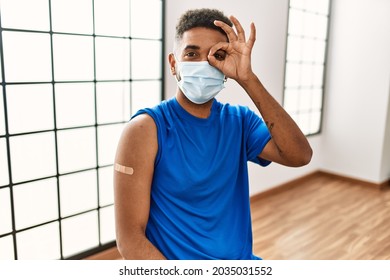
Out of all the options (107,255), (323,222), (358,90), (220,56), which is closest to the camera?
(220,56)

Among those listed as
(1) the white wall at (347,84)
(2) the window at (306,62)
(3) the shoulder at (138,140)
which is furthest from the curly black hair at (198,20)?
(2) the window at (306,62)

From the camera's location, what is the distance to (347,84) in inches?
154

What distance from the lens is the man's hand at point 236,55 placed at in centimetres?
102

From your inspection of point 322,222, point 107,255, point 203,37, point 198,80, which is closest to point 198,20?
point 203,37

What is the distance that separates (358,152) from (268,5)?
5.92 feet

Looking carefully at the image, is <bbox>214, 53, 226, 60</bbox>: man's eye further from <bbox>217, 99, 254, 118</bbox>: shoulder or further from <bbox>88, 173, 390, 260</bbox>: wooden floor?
<bbox>88, 173, 390, 260</bbox>: wooden floor

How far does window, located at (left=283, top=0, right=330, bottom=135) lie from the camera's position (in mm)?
3609

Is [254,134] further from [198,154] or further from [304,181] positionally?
[304,181]

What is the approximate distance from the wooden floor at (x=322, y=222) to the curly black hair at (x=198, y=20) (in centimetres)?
165

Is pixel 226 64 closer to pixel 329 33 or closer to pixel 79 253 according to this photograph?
pixel 79 253

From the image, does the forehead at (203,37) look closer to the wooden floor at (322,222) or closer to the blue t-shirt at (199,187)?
the blue t-shirt at (199,187)

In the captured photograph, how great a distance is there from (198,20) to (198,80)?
16cm

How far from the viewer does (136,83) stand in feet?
7.61
